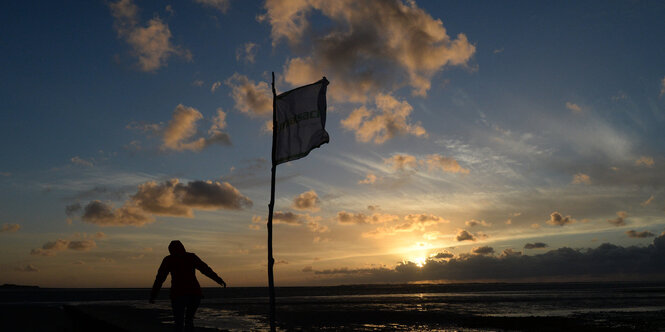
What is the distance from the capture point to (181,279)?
9.82 metres

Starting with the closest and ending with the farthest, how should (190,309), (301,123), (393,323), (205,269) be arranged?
(190,309), (205,269), (301,123), (393,323)

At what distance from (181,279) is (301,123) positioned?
4.29m

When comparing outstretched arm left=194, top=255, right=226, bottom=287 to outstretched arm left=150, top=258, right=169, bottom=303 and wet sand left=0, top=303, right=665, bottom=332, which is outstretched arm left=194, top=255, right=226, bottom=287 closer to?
outstretched arm left=150, top=258, right=169, bottom=303

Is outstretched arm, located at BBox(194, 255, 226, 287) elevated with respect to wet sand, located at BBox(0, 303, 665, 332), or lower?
elevated

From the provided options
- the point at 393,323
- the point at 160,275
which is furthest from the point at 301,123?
the point at 393,323

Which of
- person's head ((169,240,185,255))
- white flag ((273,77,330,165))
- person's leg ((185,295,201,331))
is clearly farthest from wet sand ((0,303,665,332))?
white flag ((273,77,330,165))

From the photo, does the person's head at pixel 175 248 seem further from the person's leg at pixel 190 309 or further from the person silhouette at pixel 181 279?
the person's leg at pixel 190 309

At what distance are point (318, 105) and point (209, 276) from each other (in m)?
4.47

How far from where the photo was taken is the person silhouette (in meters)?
9.80

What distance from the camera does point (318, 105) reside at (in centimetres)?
1095

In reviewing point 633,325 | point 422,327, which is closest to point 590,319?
point 633,325

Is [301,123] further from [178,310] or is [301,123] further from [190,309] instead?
[178,310]

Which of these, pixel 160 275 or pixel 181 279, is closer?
pixel 181 279

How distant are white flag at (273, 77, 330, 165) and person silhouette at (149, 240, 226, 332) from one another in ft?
9.33
